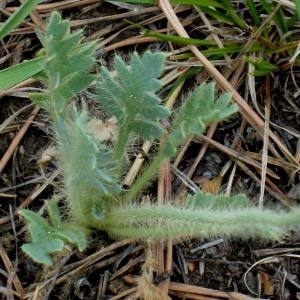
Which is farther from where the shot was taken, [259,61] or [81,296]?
[259,61]

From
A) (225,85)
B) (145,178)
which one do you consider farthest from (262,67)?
(145,178)

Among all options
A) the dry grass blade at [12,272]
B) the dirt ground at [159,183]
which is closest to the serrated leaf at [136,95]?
the dirt ground at [159,183]

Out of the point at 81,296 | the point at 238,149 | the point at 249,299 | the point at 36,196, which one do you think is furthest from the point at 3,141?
the point at 249,299

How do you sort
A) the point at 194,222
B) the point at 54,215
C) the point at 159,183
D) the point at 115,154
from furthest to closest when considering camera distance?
the point at 159,183 < the point at 115,154 < the point at 54,215 < the point at 194,222

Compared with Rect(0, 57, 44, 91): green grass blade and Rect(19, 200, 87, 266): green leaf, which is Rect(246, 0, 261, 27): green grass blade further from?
Rect(19, 200, 87, 266): green leaf

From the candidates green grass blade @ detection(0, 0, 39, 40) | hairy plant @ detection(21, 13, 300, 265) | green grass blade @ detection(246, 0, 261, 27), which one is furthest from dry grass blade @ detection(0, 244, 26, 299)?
green grass blade @ detection(246, 0, 261, 27)

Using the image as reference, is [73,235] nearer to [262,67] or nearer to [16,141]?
[16,141]

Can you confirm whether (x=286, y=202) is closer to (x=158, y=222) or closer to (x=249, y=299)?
Result: (x=249, y=299)
